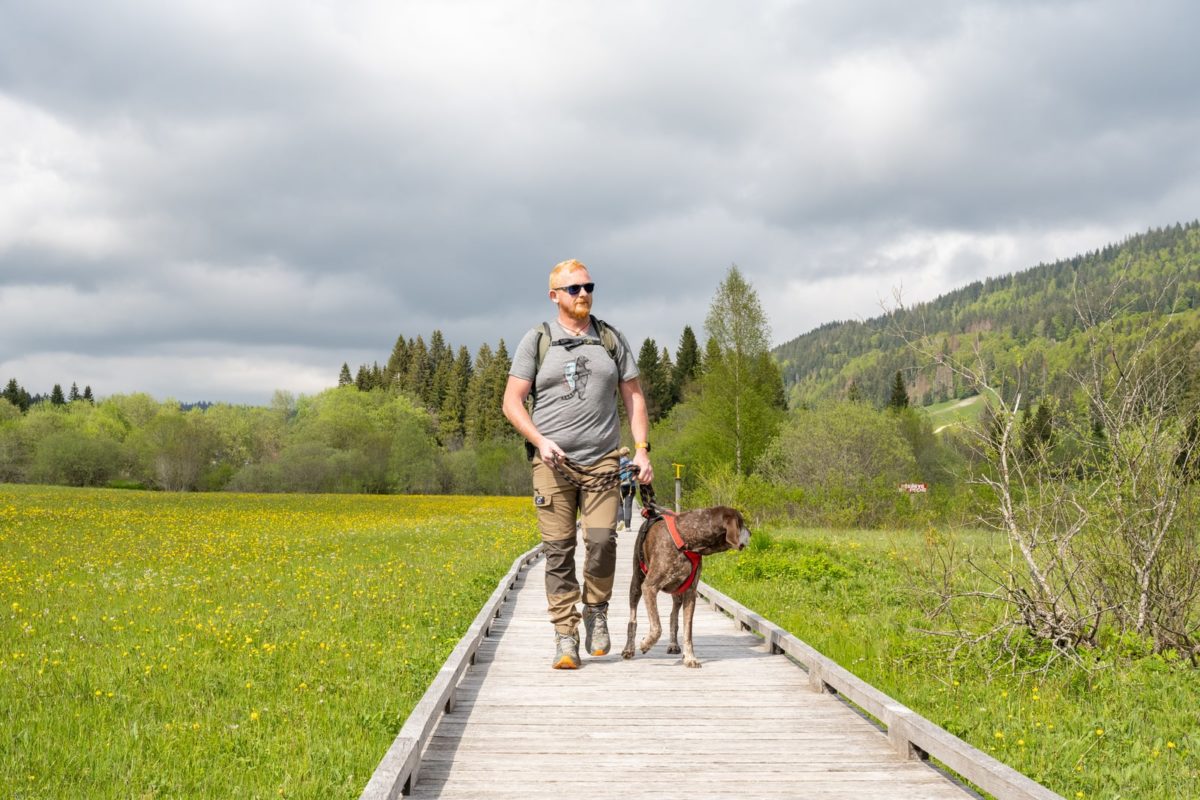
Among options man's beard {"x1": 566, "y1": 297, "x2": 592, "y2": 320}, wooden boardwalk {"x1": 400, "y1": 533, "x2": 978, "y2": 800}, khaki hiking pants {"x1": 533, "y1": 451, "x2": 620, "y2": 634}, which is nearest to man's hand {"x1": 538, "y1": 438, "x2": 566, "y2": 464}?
khaki hiking pants {"x1": 533, "y1": 451, "x2": 620, "y2": 634}

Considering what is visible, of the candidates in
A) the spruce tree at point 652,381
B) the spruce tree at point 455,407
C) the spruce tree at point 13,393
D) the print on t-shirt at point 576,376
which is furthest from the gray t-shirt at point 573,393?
the spruce tree at point 13,393

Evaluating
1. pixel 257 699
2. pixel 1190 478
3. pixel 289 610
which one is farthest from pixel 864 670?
pixel 289 610

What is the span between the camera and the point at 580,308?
6.07m

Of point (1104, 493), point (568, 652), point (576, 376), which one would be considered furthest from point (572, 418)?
point (1104, 493)

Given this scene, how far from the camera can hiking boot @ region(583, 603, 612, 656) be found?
21.6 feet

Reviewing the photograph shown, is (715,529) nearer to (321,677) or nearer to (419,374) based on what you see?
(321,677)

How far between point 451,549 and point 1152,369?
1441cm

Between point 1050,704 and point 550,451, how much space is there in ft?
12.2

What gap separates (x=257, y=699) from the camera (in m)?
6.09

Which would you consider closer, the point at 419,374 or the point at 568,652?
the point at 568,652

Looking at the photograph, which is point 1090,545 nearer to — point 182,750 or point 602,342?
point 602,342

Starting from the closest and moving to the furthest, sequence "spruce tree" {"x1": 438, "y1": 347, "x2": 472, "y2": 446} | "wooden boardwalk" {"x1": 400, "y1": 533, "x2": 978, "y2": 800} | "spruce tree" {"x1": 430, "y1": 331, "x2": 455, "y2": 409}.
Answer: "wooden boardwalk" {"x1": 400, "y1": 533, "x2": 978, "y2": 800}
"spruce tree" {"x1": 438, "y1": 347, "x2": 472, "y2": 446}
"spruce tree" {"x1": 430, "y1": 331, "x2": 455, "y2": 409}

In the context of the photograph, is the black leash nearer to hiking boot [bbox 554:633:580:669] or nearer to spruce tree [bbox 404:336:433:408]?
hiking boot [bbox 554:633:580:669]

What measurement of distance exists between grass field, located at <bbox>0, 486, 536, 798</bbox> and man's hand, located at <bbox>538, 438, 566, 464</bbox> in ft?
5.98
